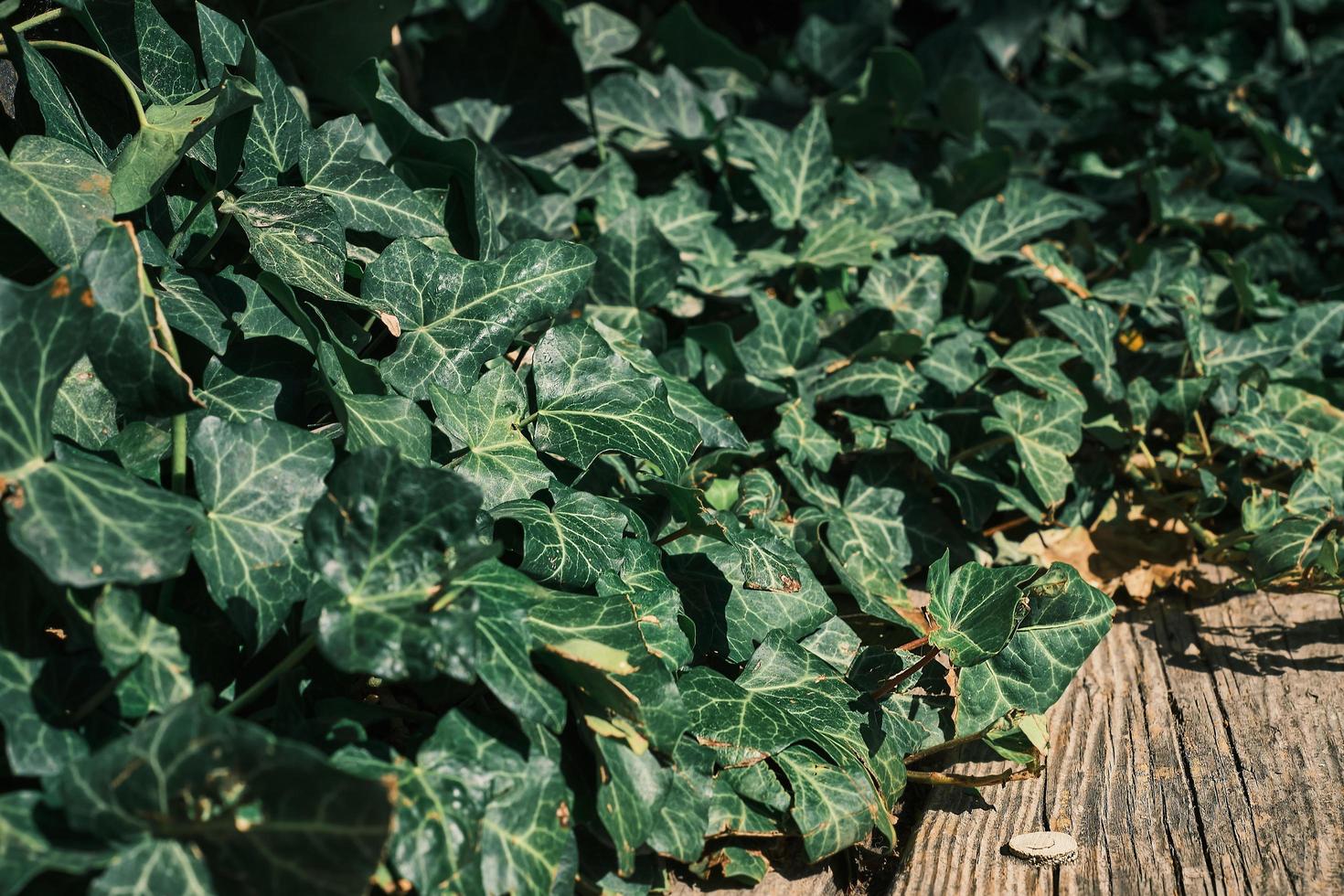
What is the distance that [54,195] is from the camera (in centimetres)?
122

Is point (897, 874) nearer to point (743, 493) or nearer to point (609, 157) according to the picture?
point (743, 493)

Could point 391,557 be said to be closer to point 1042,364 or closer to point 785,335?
point 785,335

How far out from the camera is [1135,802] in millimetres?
1421

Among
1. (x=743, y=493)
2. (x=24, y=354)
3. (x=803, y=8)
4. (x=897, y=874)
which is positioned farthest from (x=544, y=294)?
(x=803, y=8)

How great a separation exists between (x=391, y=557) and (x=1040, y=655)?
34.4 inches

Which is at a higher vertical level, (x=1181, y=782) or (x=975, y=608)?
(x=975, y=608)

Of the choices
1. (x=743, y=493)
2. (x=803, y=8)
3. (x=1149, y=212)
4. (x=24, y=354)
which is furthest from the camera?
(x=803, y=8)

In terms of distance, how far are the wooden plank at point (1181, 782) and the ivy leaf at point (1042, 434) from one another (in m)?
0.28

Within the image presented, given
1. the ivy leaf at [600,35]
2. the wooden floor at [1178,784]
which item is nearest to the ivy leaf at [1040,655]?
the wooden floor at [1178,784]

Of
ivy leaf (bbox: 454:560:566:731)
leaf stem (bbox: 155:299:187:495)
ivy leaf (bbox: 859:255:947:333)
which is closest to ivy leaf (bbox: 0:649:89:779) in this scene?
leaf stem (bbox: 155:299:187:495)

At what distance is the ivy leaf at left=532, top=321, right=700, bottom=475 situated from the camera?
141 cm

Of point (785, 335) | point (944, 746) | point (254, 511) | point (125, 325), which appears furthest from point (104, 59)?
point (944, 746)

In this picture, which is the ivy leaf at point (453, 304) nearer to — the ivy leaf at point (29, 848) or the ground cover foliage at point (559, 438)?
the ground cover foliage at point (559, 438)

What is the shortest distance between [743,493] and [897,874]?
60 cm
